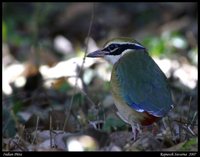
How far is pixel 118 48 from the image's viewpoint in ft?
25.1

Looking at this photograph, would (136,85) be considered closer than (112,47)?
Yes

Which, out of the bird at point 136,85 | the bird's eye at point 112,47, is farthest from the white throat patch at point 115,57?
the bird's eye at point 112,47

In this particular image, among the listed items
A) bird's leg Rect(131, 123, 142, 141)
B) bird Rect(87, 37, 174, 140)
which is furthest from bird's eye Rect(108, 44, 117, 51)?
bird's leg Rect(131, 123, 142, 141)

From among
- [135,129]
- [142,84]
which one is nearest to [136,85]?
[142,84]

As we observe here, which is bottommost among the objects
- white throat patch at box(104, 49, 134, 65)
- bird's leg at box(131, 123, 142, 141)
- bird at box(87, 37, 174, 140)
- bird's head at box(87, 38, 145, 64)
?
bird's leg at box(131, 123, 142, 141)

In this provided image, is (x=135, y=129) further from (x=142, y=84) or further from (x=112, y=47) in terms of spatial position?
(x=112, y=47)

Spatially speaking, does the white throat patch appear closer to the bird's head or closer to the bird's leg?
the bird's head

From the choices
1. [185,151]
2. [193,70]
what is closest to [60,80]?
[193,70]

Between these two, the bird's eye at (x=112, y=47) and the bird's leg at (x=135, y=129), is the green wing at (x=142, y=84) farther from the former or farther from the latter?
the bird's leg at (x=135, y=129)

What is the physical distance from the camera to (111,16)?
15.4 meters

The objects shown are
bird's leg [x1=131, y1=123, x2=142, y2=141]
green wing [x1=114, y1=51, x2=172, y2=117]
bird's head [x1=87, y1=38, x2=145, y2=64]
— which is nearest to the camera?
green wing [x1=114, y1=51, x2=172, y2=117]

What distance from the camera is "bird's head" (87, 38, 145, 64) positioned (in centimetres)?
762

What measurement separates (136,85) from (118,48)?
0.67 m

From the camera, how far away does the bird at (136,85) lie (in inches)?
275
